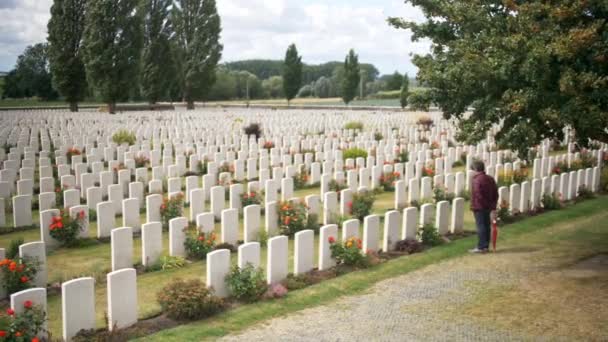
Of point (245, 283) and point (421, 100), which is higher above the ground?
point (421, 100)

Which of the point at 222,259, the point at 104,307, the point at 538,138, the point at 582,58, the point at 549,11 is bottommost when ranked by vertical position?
the point at 104,307

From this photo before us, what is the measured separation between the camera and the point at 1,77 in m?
80.9

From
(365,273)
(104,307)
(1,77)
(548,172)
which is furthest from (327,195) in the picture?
(1,77)

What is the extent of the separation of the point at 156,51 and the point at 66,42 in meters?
10.6

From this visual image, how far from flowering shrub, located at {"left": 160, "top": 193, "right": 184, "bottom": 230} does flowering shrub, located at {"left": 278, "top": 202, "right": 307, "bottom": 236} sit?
6.77 ft

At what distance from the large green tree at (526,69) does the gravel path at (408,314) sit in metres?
1.99

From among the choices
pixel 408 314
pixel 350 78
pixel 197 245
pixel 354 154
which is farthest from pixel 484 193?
pixel 350 78

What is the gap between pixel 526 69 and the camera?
6543 mm

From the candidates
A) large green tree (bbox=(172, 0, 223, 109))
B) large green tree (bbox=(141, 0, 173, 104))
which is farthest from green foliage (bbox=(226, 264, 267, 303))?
large green tree (bbox=(172, 0, 223, 109))

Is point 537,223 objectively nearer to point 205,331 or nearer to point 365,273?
point 365,273

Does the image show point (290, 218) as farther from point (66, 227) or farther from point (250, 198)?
point (66, 227)

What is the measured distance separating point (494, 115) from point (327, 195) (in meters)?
4.25

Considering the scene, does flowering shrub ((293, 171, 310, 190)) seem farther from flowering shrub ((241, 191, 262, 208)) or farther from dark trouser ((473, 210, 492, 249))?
dark trouser ((473, 210, 492, 249))

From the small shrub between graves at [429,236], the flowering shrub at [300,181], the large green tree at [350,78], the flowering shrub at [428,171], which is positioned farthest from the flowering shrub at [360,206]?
the large green tree at [350,78]
